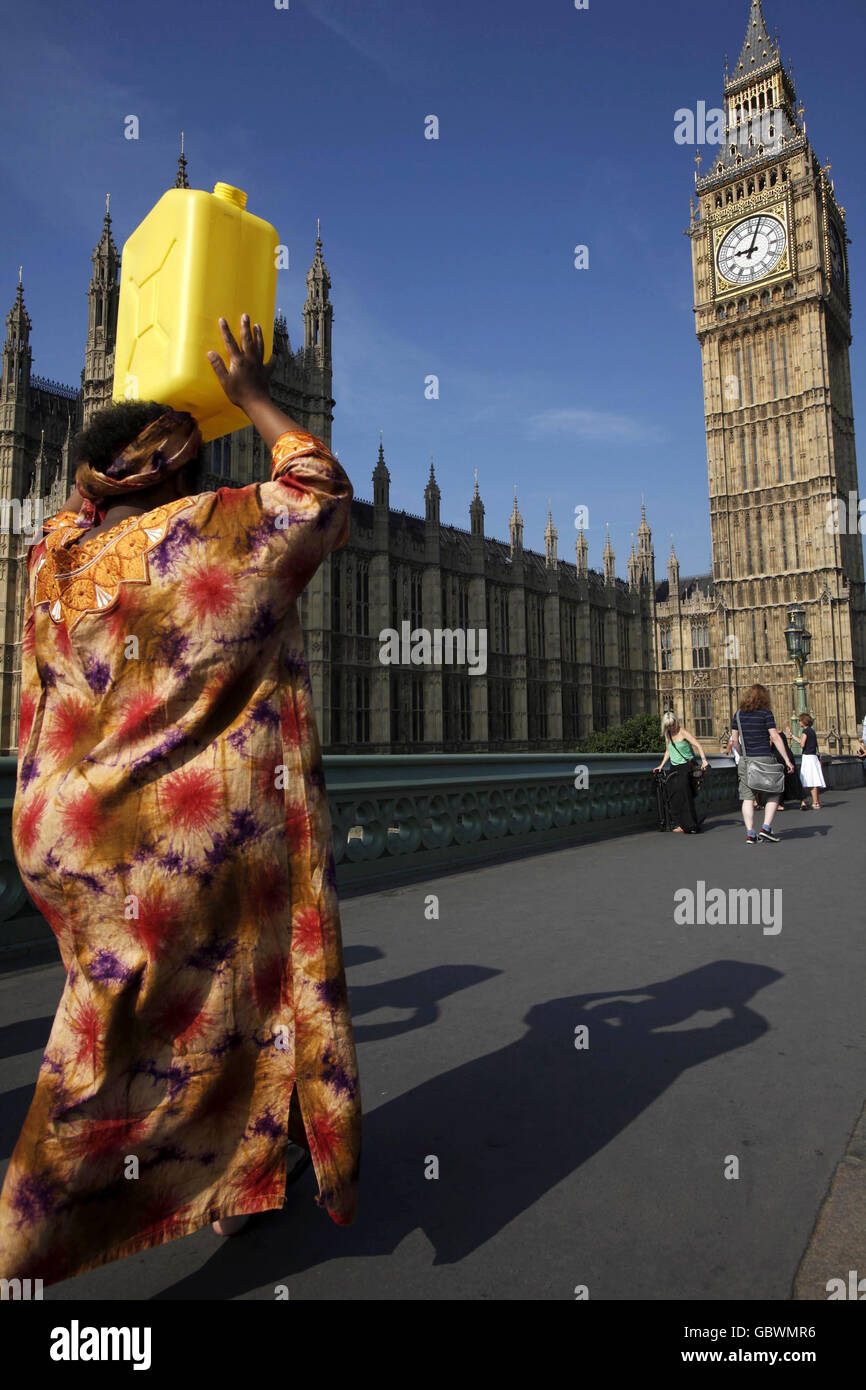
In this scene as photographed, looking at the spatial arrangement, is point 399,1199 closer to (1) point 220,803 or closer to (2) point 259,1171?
(2) point 259,1171

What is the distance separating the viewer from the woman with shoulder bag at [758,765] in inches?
321

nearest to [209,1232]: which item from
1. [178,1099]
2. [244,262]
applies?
[178,1099]

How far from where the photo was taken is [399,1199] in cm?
187

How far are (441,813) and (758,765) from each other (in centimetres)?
363

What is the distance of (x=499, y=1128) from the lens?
2.21 metres

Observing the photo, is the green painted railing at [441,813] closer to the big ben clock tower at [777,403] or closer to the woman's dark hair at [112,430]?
the woman's dark hair at [112,430]

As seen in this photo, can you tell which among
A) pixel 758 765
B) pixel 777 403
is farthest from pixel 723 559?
pixel 758 765

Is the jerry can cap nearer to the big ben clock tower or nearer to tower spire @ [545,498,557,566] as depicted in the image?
tower spire @ [545,498,557,566]

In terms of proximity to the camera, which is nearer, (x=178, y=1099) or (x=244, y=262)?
(x=178, y=1099)

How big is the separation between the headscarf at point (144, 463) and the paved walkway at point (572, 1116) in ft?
5.27

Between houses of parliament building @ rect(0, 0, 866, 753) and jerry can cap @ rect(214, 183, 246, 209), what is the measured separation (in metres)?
27.2

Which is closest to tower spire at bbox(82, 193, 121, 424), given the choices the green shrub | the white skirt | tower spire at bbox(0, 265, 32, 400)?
tower spire at bbox(0, 265, 32, 400)

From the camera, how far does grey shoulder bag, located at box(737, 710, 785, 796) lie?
8.18m
